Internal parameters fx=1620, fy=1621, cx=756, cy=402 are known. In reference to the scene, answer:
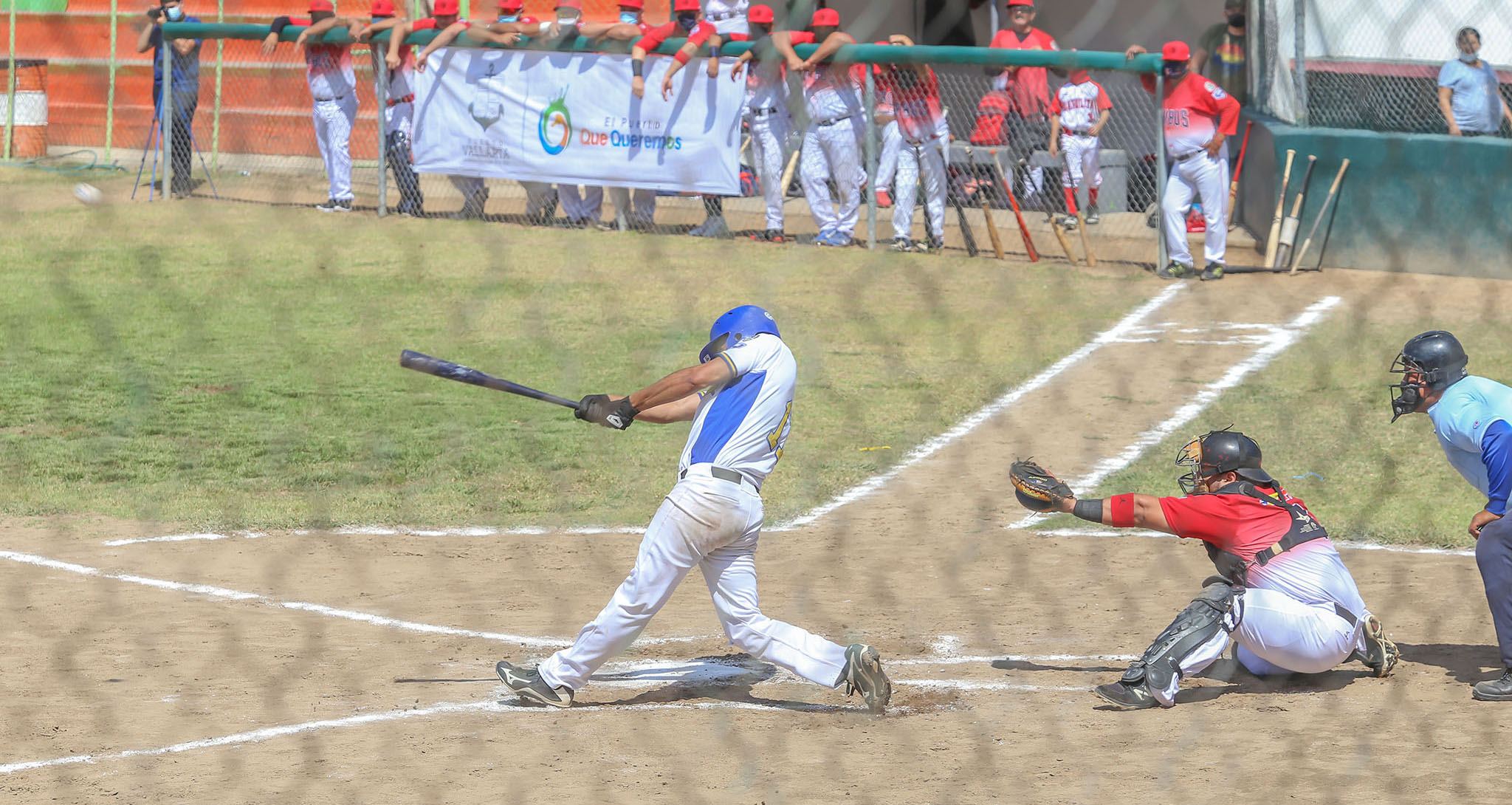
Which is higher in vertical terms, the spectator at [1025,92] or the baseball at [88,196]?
the spectator at [1025,92]

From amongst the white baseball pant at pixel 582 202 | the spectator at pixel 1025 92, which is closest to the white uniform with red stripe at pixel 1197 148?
the spectator at pixel 1025 92

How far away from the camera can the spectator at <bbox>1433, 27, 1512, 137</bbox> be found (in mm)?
13344

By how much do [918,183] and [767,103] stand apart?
154 centimetres

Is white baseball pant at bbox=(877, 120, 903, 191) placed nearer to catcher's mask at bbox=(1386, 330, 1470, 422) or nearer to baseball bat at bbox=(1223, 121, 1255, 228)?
baseball bat at bbox=(1223, 121, 1255, 228)

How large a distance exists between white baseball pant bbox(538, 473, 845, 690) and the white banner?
31.0 feet

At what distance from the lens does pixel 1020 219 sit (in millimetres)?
14719

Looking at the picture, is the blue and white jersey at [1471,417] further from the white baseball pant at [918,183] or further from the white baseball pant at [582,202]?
the white baseball pant at [582,202]

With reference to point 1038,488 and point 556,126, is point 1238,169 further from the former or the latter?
point 1038,488

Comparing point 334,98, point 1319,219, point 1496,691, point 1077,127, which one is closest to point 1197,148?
point 1077,127

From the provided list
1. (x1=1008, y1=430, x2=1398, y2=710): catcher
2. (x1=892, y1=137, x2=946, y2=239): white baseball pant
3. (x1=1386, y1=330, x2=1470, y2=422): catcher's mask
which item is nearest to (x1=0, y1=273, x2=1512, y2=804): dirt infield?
(x1=1008, y1=430, x2=1398, y2=710): catcher

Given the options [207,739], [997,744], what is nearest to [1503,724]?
[997,744]

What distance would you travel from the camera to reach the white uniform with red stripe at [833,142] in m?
14.3

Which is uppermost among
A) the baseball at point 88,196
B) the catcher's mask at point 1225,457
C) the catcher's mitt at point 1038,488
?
the catcher's mask at point 1225,457

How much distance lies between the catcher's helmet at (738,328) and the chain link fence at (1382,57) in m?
9.14
